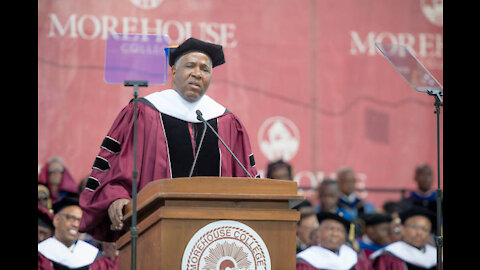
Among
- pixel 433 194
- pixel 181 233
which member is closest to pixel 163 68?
pixel 181 233

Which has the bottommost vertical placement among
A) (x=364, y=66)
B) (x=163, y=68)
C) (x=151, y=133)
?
(x=151, y=133)

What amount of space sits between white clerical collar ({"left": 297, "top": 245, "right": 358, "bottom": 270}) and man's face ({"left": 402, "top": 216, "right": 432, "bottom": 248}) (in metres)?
0.86

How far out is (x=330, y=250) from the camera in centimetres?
676

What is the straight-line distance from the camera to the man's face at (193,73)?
13.3ft

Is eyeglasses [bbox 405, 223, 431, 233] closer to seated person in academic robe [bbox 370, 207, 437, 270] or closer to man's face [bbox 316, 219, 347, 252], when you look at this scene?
seated person in academic robe [bbox 370, 207, 437, 270]

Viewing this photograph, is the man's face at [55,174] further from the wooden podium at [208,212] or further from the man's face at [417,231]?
the wooden podium at [208,212]

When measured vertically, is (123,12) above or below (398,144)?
above

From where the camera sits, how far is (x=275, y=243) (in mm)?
3248

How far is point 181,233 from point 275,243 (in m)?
0.42

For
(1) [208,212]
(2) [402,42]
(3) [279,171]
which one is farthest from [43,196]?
(2) [402,42]

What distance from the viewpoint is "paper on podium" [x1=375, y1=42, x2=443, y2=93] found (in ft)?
13.8

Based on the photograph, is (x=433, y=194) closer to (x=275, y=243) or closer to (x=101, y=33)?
(x=101, y=33)

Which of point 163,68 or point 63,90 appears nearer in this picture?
point 163,68

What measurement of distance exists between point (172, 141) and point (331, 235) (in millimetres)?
3164
